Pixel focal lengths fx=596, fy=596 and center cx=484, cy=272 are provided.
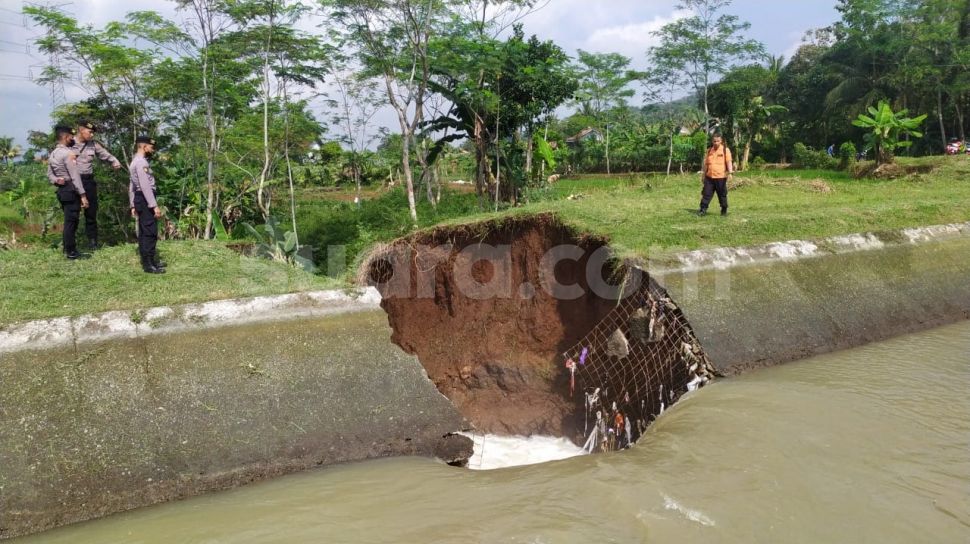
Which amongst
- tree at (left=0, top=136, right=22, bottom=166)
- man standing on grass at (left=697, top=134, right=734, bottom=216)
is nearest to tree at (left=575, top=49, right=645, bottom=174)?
man standing on grass at (left=697, top=134, right=734, bottom=216)

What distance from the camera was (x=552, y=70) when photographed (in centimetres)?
1205

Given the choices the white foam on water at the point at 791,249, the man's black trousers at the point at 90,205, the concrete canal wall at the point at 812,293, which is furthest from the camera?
the white foam on water at the point at 791,249

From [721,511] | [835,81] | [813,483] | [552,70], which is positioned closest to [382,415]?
[721,511]

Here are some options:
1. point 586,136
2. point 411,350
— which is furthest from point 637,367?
point 586,136

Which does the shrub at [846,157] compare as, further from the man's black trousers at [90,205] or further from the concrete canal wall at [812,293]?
the man's black trousers at [90,205]

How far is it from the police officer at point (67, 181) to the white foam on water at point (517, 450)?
5.14 meters

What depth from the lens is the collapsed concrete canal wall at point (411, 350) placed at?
15.6ft

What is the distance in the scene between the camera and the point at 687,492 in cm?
421

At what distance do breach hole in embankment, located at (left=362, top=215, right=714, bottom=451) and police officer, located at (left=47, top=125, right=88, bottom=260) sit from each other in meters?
3.35

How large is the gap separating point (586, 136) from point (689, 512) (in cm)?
3499

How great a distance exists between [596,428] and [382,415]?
8.44 ft

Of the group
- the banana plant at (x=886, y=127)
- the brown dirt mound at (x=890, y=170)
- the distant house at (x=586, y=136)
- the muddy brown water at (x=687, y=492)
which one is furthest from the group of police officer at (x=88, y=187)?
the distant house at (x=586, y=136)

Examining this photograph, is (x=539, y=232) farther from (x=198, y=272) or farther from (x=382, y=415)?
(x=198, y=272)

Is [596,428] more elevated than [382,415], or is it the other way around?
[382,415]
